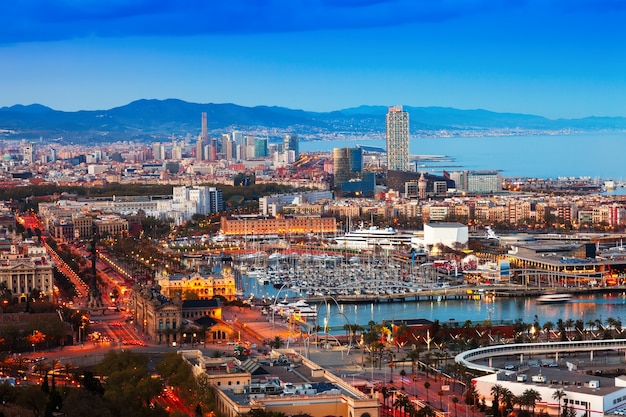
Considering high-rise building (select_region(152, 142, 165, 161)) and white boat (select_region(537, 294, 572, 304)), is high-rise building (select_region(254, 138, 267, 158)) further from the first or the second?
white boat (select_region(537, 294, 572, 304))

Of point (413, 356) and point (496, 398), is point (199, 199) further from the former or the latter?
point (496, 398)

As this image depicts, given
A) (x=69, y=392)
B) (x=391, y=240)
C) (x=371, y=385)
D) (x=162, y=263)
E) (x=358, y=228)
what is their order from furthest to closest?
1. (x=358, y=228)
2. (x=391, y=240)
3. (x=162, y=263)
4. (x=371, y=385)
5. (x=69, y=392)

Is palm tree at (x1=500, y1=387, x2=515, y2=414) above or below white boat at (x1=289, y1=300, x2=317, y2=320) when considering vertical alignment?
above

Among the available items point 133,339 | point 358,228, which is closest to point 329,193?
point 358,228

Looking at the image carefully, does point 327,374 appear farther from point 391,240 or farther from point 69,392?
point 391,240

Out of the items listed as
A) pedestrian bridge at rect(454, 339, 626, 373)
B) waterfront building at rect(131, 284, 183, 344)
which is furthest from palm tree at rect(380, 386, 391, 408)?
waterfront building at rect(131, 284, 183, 344)

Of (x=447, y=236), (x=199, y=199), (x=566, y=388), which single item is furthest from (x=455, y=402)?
(x=199, y=199)

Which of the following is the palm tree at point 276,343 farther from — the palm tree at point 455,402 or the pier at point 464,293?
the pier at point 464,293
